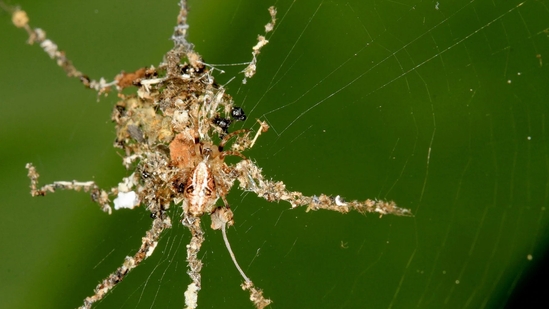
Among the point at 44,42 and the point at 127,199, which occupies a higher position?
the point at 44,42

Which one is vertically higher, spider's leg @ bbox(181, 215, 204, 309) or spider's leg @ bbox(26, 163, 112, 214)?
→ spider's leg @ bbox(26, 163, 112, 214)

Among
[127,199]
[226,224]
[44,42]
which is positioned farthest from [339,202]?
[44,42]

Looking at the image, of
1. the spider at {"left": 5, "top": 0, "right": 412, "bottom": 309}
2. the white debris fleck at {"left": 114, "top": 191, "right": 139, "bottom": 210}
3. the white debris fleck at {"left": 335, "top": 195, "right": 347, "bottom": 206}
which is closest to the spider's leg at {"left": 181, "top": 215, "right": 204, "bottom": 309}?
the spider at {"left": 5, "top": 0, "right": 412, "bottom": 309}

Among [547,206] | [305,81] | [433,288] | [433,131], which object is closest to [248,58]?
[305,81]

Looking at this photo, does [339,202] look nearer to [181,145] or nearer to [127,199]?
[181,145]

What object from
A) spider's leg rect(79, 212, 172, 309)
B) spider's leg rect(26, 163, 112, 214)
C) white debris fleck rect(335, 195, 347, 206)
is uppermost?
spider's leg rect(26, 163, 112, 214)

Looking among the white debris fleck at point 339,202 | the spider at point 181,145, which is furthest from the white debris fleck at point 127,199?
the white debris fleck at point 339,202

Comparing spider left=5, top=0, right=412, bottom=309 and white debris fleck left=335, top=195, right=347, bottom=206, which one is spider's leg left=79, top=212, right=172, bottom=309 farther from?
white debris fleck left=335, top=195, right=347, bottom=206
